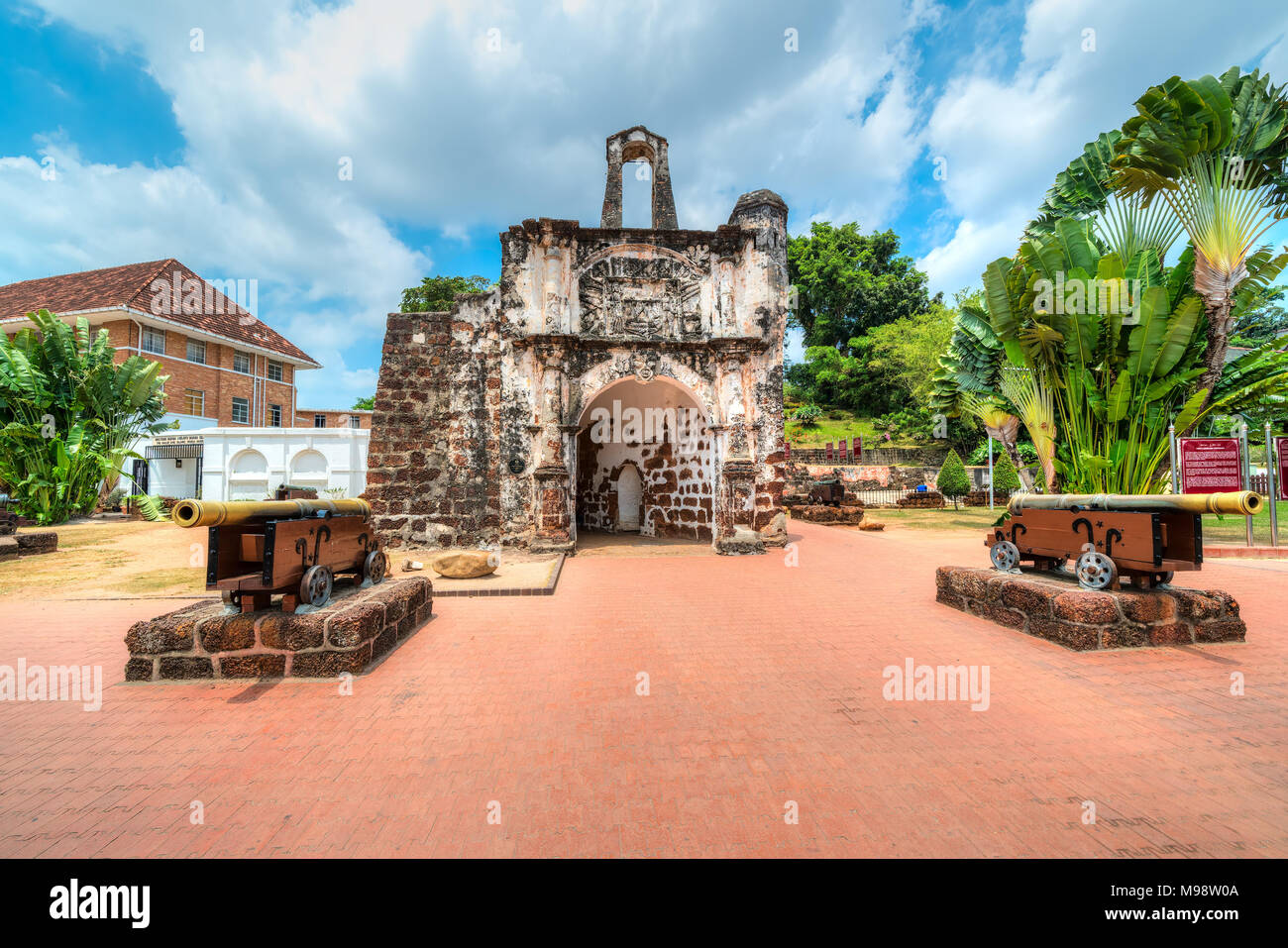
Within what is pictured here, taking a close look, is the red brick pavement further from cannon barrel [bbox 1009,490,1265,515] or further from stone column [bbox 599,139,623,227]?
stone column [bbox 599,139,623,227]

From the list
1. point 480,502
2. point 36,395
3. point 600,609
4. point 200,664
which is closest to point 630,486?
point 480,502

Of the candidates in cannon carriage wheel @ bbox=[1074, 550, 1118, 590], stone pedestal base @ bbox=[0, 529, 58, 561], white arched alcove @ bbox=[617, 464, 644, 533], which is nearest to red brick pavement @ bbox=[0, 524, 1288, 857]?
cannon carriage wheel @ bbox=[1074, 550, 1118, 590]

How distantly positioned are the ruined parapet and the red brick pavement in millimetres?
10633

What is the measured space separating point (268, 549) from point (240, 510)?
46cm

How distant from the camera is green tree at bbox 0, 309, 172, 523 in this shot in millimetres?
15867

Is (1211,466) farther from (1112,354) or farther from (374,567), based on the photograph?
(374,567)

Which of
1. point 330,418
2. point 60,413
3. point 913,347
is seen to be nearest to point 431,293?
point 330,418

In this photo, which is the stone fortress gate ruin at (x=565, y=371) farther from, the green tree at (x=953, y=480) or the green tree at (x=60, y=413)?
the green tree at (x=953, y=480)

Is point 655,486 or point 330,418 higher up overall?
point 330,418

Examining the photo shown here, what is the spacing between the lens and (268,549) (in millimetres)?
A: 4398

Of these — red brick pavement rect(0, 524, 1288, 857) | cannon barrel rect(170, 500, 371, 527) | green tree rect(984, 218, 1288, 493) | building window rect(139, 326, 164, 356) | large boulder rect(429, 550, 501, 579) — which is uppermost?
building window rect(139, 326, 164, 356)

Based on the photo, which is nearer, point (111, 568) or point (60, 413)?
point (111, 568)

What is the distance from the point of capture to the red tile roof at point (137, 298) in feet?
77.5

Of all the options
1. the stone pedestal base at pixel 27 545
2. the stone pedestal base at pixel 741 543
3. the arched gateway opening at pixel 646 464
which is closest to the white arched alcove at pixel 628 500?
the arched gateway opening at pixel 646 464
